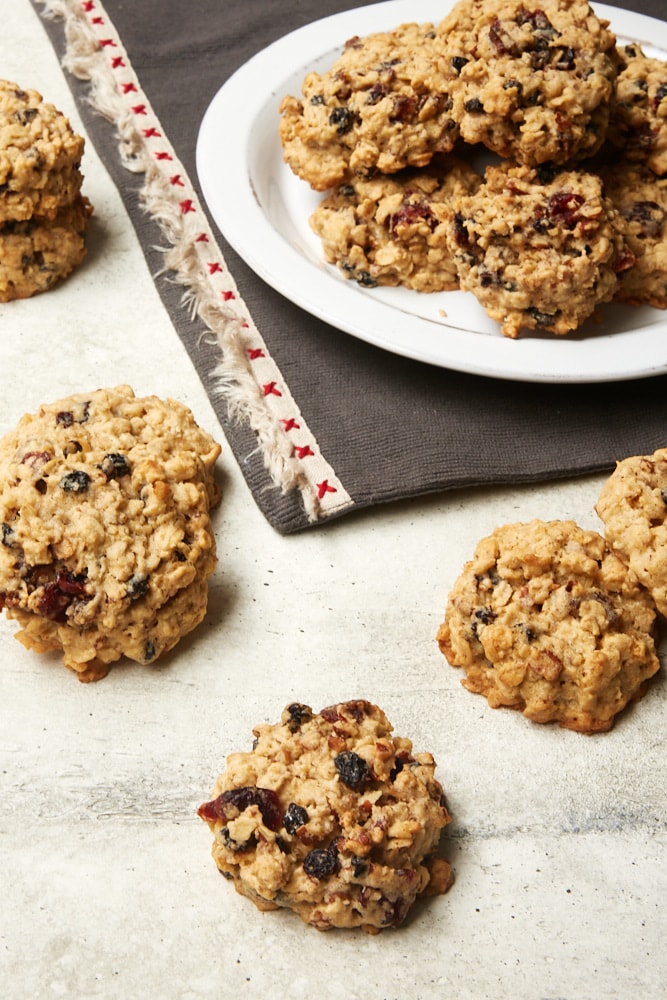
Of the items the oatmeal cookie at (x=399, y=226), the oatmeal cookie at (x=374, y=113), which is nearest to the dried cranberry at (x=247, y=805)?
the oatmeal cookie at (x=399, y=226)

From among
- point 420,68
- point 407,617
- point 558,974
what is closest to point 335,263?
point 420,68

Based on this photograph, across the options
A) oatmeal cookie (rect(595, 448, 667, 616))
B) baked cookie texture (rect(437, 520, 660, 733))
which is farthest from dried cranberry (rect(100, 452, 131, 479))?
oatmeal cookie (rect(595, 448, 667, 616))

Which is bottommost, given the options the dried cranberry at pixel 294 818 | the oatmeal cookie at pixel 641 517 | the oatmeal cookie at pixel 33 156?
the dried cranberry at pixel 294 818

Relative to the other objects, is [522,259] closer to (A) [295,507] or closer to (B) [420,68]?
(B) [420,68]

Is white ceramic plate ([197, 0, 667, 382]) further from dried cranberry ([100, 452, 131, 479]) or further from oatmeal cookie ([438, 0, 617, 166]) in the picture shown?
dried cranberry ([100, 452, 131, 479])

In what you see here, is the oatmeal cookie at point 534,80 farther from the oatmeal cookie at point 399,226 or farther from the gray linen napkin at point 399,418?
the gray linen napkin at point 399,418

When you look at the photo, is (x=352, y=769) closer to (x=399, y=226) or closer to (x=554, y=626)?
(x=554, y=626)

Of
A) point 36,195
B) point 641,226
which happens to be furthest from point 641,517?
point 36,195
